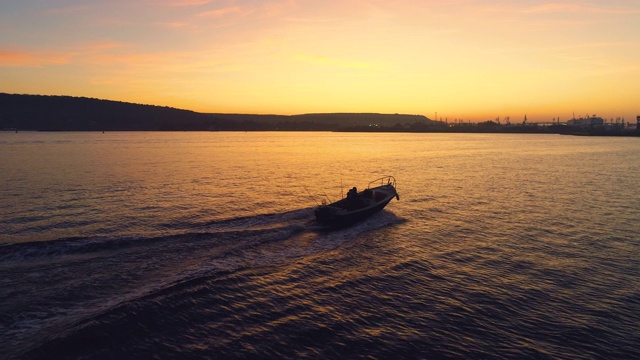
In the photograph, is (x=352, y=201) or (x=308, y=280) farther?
(x=352, y=201)

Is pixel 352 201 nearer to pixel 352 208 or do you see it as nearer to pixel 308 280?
pixel 352 208

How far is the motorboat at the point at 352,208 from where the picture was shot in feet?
91.3

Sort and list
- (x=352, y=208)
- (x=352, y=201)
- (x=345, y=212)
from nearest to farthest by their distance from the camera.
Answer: (x=345, y=212)
(x=352, y=208)
(x=352, y=201)

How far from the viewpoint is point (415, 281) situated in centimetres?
1912

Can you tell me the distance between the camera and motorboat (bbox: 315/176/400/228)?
1096 inches

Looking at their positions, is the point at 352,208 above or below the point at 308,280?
above

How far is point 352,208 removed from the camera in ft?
100

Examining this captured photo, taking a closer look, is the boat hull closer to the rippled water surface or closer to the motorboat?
the motorboat

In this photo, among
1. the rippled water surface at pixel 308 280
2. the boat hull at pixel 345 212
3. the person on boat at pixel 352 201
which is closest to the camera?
the rippled water surface at pixel 308 280

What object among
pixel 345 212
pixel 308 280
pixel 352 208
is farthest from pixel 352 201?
pixel 308 280

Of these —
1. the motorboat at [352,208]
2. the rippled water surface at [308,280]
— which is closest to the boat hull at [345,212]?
the motorboat at [352,208]

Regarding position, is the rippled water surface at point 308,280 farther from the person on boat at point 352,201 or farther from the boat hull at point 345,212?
the person on boat at point 352,201

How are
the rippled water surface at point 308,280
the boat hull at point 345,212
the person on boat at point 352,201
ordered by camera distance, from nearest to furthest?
the rippled water surface at point 308,280
the boat hull at point 345,212
the person on boat at point 352,201

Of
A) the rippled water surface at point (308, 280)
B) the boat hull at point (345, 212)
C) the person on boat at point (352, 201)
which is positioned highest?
the person on boat at point (352, 201)
